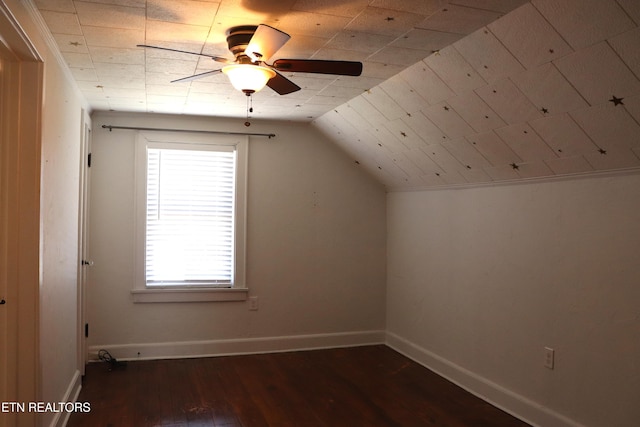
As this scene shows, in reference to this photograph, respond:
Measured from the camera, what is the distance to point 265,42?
2.32 metres

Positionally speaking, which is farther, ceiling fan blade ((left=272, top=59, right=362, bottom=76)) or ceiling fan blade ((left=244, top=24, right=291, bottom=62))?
ceiling fan blade ((left=272, top=59, right=362, bottom=76))

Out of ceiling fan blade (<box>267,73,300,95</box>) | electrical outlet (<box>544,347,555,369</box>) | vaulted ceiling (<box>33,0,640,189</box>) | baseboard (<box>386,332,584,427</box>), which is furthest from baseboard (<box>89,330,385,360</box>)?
ceiling fan blade (<box>267,73,300,95</box>)

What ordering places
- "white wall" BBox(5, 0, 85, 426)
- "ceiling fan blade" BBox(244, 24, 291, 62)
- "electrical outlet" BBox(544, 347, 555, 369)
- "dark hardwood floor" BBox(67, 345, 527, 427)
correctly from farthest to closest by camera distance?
"dark hardwood floor" BBox(67, 345, 527, 427), "electrical outlet" BBox(544, 347, 555, 369), "white wall" BBox(5, 0, 85, 426), "ceiling fan blade" BBox(244, 24, 291, 62)

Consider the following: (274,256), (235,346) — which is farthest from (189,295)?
(274,256)

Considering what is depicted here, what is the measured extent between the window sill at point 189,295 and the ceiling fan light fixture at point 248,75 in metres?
2.79

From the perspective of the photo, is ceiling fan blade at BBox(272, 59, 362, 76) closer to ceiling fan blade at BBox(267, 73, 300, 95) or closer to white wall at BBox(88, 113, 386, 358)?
ceiling fan blade at BBox(267, 73, 300, 95)

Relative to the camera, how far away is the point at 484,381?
3.89m

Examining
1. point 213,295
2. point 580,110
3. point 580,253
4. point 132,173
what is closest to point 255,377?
point 213,295

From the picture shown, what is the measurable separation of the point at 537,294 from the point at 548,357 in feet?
1.29

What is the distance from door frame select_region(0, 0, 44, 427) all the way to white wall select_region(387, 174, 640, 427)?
2897mm

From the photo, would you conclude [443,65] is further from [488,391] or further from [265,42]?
[488,391]

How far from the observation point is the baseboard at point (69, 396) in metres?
3.10

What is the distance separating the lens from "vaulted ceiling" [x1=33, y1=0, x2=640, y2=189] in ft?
7.50

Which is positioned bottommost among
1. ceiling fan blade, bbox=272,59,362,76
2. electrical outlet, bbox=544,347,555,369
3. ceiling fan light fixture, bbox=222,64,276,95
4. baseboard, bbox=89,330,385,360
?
baseboard, bbox=89,330,385,360
